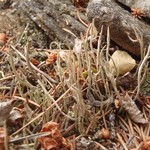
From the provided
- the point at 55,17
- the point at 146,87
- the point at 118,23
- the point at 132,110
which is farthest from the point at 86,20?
the point at 132,110

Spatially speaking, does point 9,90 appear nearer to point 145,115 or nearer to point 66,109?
point 66,109

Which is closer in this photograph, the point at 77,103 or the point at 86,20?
the point at 77,103

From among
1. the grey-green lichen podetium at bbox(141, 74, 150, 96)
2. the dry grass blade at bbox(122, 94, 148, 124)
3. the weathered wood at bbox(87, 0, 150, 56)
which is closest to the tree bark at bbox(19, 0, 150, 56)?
the weathered wood at bbox(87, 0, 150, 56)

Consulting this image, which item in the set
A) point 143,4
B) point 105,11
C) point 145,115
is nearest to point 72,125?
point 145,115

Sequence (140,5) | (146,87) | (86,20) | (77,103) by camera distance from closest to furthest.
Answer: (77,103), (146,87), (140,5), (86,20)

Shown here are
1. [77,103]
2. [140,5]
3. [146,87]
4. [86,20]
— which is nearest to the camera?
[77,103]

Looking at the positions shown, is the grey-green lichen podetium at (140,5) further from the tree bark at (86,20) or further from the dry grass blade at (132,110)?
the dry grass blade at (132,110)

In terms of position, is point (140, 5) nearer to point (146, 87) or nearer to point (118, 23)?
point (118, 23)

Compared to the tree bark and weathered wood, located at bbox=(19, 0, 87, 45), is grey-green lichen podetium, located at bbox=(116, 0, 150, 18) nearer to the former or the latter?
the tree bark

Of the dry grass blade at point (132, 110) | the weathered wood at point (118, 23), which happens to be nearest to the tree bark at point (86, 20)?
the weathered wood at point (118, 23)
